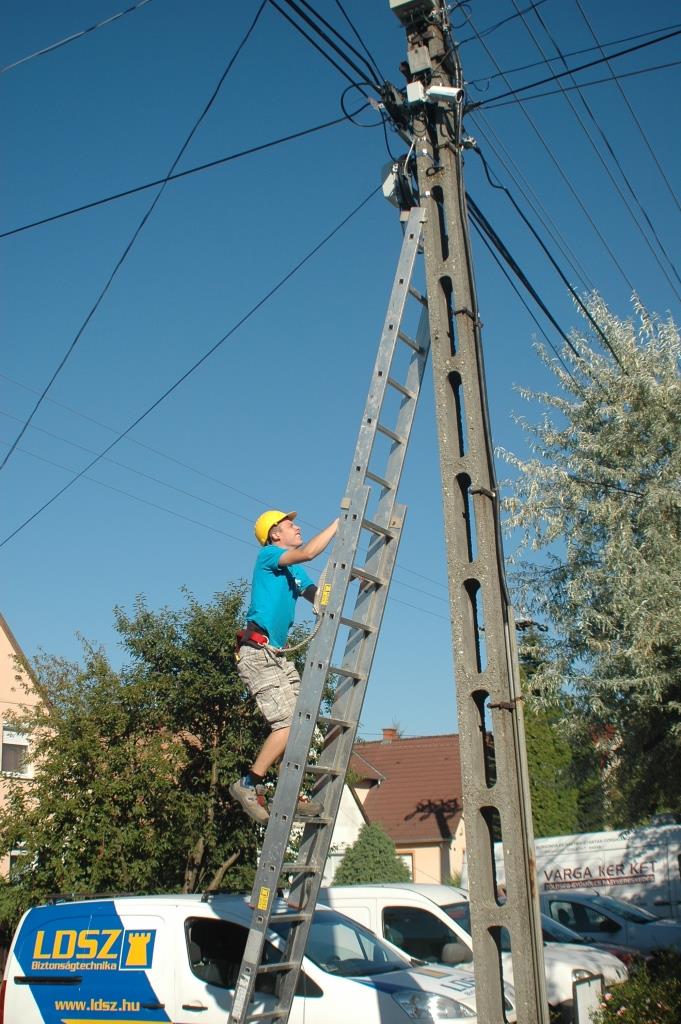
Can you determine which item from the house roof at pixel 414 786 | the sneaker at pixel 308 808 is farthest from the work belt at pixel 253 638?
the house roof at pixel 414 786

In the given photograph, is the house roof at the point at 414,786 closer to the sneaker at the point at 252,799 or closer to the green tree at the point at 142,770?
the green tree at the point at 142,770

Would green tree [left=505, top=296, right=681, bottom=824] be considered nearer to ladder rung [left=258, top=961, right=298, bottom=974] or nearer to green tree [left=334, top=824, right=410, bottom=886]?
ladder rung [left=258, top=961, right=298, bottom=974]

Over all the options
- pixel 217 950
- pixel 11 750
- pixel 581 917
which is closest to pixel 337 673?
pixel 217 950

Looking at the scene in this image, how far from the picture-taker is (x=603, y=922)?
1706 cm

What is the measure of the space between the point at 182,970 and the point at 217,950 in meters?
0.31

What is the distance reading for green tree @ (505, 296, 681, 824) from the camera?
13.8 meters

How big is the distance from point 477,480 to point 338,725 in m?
1.83

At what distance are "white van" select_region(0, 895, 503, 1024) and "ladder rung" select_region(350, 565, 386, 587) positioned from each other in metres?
2.84

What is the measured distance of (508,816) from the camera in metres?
6.17

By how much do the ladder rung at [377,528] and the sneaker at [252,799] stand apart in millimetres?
1808

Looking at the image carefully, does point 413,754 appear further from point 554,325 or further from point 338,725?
point 338,725

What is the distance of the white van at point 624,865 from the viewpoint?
816 inches

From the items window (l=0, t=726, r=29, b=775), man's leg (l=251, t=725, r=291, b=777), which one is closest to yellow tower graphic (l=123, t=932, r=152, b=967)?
man's leg (l=251, t=725, r=291, b=777)

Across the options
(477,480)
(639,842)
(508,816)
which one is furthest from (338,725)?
(639,842)
